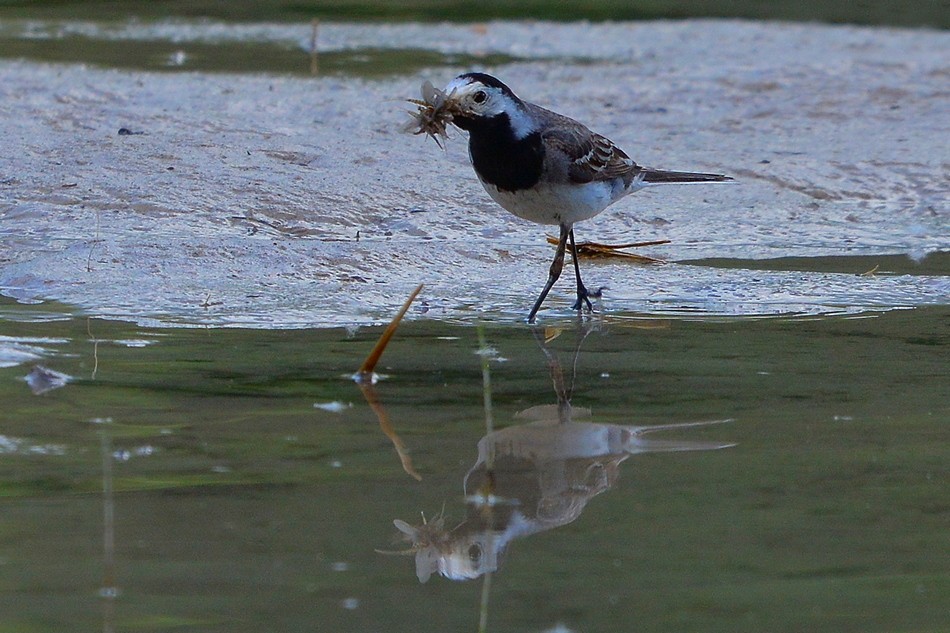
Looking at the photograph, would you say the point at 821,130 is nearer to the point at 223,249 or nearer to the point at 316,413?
Result: the point at 223,249

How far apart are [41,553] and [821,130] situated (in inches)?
299

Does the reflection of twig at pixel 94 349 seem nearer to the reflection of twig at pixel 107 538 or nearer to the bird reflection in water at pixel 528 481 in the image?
the reflection of twig at pixel 107 538

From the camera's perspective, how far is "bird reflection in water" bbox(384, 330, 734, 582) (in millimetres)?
3059

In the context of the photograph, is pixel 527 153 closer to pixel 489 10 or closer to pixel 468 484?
pixel 468 484

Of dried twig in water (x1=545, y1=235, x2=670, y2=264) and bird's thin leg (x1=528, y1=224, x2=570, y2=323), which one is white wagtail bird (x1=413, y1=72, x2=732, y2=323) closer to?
bird's thin leg (x1=528, y1=224, x2=570, y2=323)

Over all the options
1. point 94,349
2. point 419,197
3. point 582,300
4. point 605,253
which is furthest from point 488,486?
point 419,197

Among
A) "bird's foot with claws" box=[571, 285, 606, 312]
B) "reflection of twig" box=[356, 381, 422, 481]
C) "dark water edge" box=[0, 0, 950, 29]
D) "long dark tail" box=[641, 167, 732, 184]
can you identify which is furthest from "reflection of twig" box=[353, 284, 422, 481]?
"dark water edge" box=[0, 0, 950, 29]

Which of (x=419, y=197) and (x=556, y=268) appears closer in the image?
(x=556, y=268)

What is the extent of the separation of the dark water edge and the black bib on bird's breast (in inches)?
392

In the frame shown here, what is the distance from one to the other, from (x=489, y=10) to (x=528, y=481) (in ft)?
42.4

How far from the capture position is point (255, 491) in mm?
3396

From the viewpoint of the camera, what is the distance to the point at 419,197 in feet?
24.5

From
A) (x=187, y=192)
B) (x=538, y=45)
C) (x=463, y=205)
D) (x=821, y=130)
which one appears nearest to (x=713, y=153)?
(x=821, y=130)

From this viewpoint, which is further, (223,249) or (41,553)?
(223,249)
